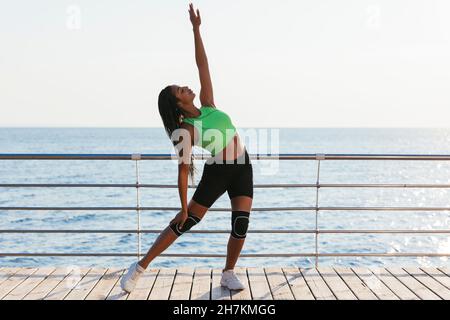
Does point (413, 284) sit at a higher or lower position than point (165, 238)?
lower

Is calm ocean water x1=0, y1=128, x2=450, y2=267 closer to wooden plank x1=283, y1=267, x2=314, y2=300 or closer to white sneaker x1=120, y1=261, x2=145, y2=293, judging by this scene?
wooden plank x1=283, y1=267, x2=314, y2=300

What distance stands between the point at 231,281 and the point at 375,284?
1.05 m

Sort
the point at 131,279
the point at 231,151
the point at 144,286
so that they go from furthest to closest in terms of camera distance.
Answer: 1. the point at 144,286
2. the point at 131,279
3. the point at 231,151

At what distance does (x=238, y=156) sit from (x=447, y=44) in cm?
6252

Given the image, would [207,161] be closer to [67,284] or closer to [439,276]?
[67,284]

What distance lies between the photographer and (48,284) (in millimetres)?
3877

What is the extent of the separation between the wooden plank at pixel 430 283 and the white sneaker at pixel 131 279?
2.03 metres

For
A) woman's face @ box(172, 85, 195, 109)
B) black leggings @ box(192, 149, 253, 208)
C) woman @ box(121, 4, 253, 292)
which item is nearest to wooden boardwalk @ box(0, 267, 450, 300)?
woman @ box(121, 4, 253, 292)

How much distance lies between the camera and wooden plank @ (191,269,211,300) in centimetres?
360

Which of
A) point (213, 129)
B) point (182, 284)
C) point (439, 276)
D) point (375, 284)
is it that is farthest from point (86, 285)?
point (439, 276)

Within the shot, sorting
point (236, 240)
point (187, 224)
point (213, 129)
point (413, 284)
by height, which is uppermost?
point (213, 129)

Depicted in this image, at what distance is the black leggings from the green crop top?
0.12 meters
